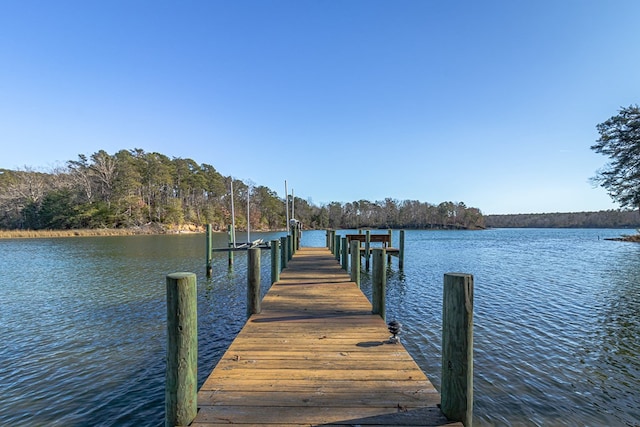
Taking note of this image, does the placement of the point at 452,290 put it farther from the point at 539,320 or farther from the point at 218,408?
the point at 539,320

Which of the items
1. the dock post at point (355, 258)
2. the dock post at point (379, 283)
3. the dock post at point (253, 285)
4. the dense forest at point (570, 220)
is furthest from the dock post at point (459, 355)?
the dense forest at point (570, 220)

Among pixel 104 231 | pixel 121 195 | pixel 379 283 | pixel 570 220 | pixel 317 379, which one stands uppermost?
pixel 121 195

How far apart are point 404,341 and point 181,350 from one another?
17.2ft

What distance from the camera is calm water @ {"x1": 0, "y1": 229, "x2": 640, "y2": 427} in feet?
14.2

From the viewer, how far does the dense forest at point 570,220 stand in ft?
347

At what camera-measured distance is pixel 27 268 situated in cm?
1656

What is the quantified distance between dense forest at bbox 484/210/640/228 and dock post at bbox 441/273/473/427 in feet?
400

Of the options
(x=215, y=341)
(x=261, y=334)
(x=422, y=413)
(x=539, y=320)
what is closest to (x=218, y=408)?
(x=422, y=413)

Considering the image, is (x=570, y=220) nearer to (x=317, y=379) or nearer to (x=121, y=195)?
(x=121, y=195)

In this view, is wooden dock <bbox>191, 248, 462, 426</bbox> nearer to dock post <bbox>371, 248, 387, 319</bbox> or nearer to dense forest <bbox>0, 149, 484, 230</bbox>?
dock post <bbox>371, 248, 387, 319</bbox>

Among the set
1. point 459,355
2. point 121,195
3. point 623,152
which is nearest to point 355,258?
point 459,355

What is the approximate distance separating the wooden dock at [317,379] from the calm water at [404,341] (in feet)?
5.07

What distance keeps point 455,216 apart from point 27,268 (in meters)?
110

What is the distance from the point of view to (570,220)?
119625 millimetres
